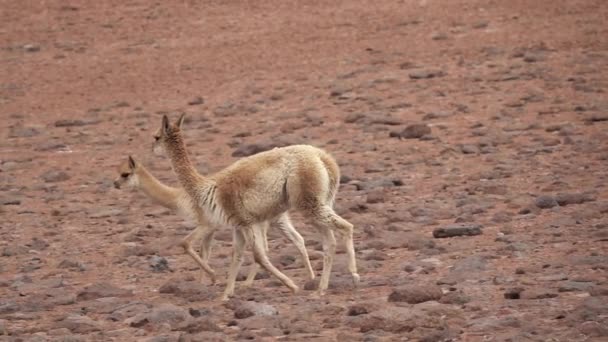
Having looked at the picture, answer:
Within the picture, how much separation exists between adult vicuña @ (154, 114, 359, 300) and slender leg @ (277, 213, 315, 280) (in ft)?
1.41

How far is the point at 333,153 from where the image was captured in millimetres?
19312

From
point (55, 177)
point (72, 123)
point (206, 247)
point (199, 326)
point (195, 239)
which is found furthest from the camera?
point (72, 123)

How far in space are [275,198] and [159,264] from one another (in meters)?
1.97

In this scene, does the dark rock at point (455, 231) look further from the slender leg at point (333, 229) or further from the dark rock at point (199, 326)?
the dark rock at point (199, 326)

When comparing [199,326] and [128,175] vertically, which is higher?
[128,175]

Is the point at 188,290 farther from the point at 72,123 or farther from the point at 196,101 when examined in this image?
the point at 196,101

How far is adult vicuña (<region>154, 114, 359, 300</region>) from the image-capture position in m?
12.3

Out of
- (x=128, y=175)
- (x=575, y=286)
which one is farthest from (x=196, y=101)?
(x=575, y=286)

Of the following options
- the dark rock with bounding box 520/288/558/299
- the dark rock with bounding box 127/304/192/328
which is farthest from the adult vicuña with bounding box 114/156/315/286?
the dark rock with bounding box 520/288/558/299

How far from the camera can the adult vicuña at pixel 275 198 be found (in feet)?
40.2

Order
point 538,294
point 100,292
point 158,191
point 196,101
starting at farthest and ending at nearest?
point 196,101, point 158,191, point 100,292, point 538,294

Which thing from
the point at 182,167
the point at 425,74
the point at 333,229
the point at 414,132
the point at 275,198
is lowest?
the point at 414,132

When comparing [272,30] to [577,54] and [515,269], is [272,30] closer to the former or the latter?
[577,54]

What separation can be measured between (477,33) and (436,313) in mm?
16482
